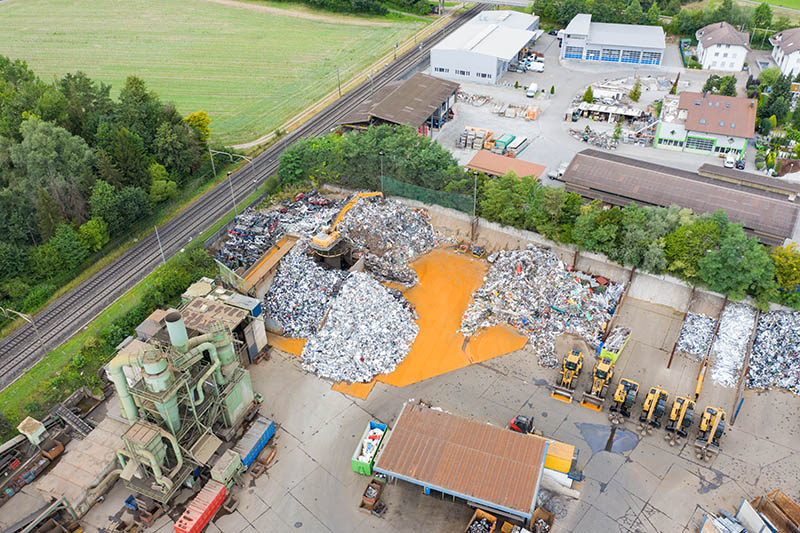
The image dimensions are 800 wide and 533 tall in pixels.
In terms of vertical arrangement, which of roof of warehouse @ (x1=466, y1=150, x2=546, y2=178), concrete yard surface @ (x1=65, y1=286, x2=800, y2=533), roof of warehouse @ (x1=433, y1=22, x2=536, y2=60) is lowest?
concrete yard surface @ (x1=65, y1=286, x2=800, y2=533)

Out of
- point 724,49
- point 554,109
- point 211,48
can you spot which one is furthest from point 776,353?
point 211,48

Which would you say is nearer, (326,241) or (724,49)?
(326,241)

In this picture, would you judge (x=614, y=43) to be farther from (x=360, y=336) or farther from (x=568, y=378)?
(x=360, y=336)

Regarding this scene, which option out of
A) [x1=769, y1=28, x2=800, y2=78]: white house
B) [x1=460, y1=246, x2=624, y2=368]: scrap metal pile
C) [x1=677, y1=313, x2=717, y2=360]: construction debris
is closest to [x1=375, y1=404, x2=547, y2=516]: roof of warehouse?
[x1=460, y1=246, x2=624, y2=368]: scrap metal pile

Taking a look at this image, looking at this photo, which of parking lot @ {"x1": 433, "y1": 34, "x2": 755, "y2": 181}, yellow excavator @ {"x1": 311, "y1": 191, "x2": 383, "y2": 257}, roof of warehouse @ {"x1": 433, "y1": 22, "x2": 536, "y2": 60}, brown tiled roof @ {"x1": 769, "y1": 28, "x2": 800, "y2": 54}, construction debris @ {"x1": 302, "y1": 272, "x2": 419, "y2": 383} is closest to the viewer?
construction debris @ {"x1": 302, "y1": 272, "x2": 419, "y2": 383}

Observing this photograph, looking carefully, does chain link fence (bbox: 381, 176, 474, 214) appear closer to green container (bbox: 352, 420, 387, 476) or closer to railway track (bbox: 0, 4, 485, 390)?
railway track (bbox: 0, 4, 485, 390)

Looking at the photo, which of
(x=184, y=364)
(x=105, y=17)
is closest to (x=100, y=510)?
(x=184, y=364)

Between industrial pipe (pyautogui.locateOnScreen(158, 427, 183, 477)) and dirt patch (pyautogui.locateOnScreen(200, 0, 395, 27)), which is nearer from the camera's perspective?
industrial pipe (pyautogui.locateOnScreen(158, 427, 183, 477))
